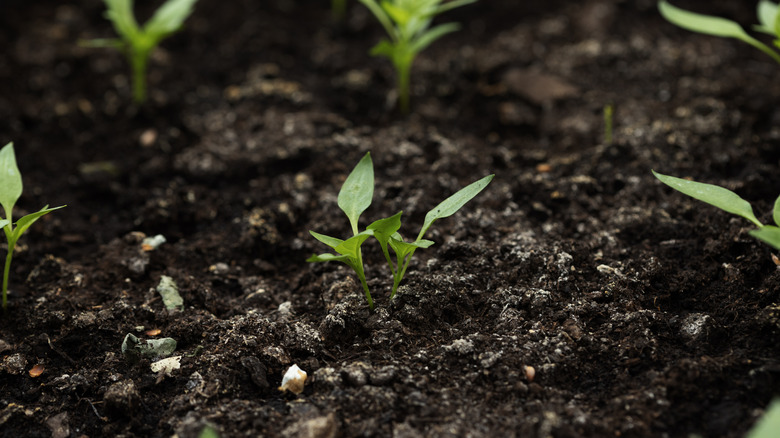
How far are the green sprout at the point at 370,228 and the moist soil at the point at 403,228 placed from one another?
0.43 ft

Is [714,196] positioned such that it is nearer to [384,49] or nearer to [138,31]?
[384,49]

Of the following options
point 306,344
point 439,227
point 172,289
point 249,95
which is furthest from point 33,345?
point 249,95

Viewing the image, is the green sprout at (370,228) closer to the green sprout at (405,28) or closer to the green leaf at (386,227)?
the green leaf at (386,227)

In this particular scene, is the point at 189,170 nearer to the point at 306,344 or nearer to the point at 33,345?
the point at 33,345

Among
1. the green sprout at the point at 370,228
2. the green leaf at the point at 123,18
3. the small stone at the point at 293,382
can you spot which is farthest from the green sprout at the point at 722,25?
the green leaf at the point at 123,18

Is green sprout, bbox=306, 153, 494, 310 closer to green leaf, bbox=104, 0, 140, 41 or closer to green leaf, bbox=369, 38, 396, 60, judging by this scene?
green leaf, bbox=369, 38, 396, 60

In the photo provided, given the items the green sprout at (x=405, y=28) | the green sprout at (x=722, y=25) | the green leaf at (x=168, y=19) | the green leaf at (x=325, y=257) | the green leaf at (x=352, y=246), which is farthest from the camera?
the green leaf at (x=168, y=19)

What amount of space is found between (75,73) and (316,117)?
44.9 inches

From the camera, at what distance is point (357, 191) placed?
154 centimetres

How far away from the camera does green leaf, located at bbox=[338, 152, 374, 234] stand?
5.01ft

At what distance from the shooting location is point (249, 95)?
7.93 feet

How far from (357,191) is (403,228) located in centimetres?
32

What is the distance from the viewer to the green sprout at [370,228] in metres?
1.35

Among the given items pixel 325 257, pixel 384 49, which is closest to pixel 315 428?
pixel 325 257
